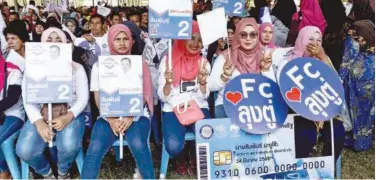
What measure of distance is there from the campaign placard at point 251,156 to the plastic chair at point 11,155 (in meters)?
1.33

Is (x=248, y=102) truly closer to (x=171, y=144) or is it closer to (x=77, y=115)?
(x=171, y=144)

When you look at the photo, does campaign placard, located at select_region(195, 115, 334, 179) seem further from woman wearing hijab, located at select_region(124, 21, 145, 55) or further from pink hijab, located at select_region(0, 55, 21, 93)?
pink hijab, located at select_region(0, 55, 21, 93)

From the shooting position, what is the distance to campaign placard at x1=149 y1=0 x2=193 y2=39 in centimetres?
300

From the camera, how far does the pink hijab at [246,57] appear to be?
10.7ft

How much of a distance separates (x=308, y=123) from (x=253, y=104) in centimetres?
46

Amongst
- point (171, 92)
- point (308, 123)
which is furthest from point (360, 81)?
point (171, 92)

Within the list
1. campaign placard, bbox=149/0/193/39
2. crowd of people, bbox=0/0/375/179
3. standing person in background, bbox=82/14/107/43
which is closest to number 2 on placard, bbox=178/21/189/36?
campaign placard, bbox=149/0/193/39

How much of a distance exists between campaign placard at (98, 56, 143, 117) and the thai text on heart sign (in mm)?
598

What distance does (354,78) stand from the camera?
3898 millimetres

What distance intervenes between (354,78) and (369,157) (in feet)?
2.31

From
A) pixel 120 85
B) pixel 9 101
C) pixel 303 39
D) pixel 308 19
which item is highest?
pixel 308 19

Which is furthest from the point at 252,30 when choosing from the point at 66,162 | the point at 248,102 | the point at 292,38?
the point at 66,162

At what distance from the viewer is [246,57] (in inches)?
130

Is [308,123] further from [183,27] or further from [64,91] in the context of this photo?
[64,91]
